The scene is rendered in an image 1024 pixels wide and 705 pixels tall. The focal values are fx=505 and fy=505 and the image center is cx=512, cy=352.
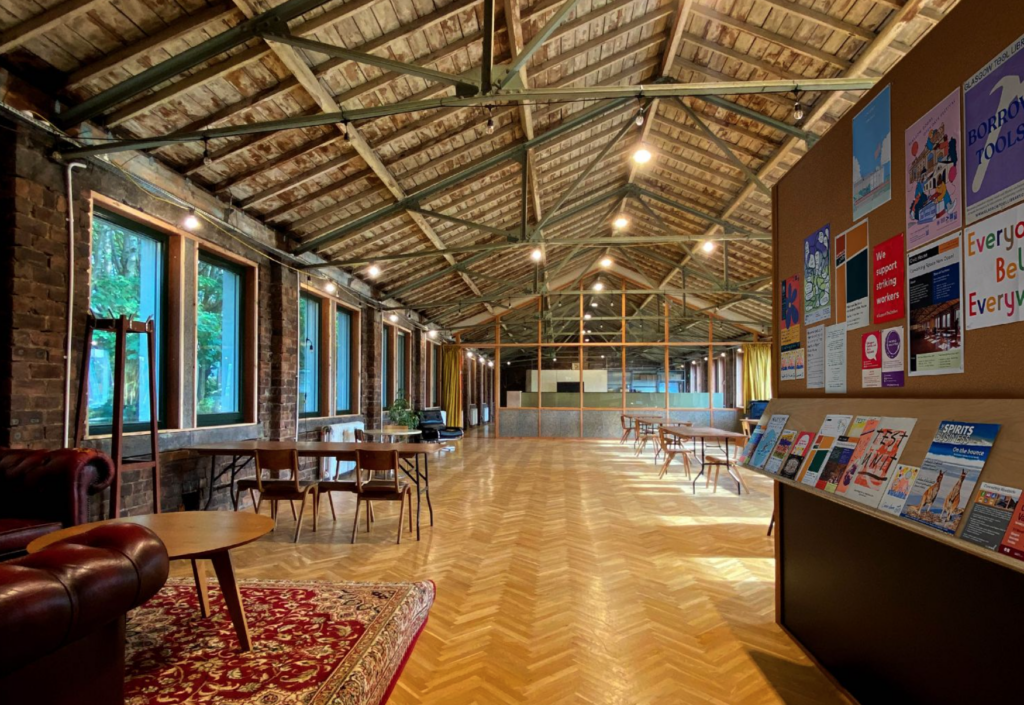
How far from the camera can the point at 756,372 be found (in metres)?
13.9

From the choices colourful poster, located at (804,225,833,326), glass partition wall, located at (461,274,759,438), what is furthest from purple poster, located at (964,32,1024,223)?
glass partition wall, located at (461,274,759,438)

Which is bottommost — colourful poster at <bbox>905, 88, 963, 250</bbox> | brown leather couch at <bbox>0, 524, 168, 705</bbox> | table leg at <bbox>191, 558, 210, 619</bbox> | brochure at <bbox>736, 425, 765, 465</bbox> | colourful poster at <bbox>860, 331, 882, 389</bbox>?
table leg at <bbox>191, 558, 210, 619</bbox>

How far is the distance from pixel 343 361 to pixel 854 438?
8.29m

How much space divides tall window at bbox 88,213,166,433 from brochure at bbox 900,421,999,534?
4825 mm

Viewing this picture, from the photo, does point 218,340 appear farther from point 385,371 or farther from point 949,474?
point 949,474

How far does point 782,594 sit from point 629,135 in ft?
21.4

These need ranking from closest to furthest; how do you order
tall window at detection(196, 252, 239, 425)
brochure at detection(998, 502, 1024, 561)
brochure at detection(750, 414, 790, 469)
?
brochure at detection(998, 502, 1024, 561) → brochure at detection(750, 414, 790, 469) → tall window at detection(196, 252, 239, 425)

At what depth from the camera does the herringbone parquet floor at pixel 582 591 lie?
2184mm

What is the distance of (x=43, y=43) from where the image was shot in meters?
3.18

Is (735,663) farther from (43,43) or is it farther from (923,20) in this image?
(43,43)

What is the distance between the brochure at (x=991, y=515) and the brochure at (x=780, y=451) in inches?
40.1

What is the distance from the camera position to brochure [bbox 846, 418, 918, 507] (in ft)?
5.53

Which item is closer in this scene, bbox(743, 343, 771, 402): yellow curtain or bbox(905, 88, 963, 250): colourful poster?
bbox(905, 88, 963, 250): colourful poster

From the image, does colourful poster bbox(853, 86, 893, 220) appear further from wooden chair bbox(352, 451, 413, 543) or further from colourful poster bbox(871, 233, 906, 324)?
wooden chair bbox(352, 451, 413, 543)
